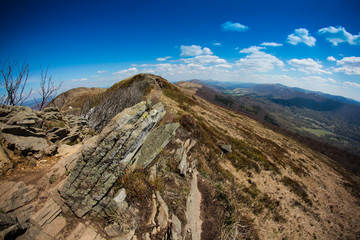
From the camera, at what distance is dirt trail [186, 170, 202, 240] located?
9070 millimetres

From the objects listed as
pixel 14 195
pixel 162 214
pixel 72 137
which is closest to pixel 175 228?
pixel 162 214

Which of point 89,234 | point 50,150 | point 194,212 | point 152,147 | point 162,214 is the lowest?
point 194,212

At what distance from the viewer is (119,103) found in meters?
31.2

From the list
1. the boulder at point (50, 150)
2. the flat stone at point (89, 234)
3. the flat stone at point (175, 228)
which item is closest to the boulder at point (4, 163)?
the boulder at point (50, 150)

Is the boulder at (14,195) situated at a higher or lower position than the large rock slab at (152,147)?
lower

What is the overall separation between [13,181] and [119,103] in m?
24.1

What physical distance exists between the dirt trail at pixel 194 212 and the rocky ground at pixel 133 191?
0.08 meters

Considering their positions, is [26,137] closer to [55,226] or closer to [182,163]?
[55,226]

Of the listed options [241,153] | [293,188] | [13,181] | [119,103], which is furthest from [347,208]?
[119,103]

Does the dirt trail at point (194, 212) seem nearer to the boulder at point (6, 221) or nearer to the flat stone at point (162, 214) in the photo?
the flat stone at point (162, 214)

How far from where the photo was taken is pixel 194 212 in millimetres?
10211

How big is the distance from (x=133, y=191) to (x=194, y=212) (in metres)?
5.15

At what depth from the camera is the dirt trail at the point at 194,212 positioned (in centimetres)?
907

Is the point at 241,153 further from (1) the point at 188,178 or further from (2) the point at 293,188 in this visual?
(1) the point at 188,178
